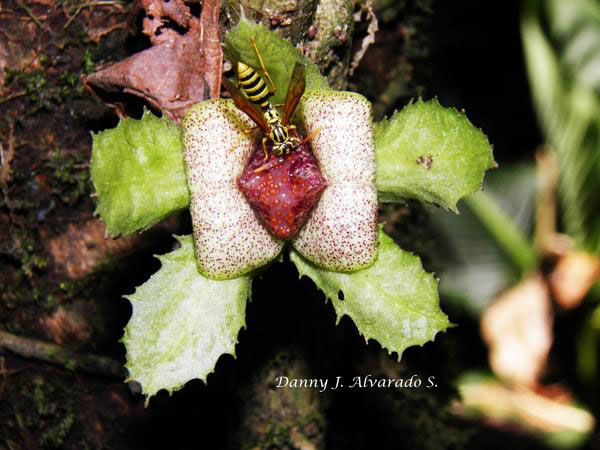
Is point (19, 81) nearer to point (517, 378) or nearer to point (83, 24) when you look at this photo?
point (83, 24)

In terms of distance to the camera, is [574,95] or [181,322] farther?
[574,95]

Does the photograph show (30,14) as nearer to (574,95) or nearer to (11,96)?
(11,96)

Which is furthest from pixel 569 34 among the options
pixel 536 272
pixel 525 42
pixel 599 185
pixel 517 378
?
pixel 517 378

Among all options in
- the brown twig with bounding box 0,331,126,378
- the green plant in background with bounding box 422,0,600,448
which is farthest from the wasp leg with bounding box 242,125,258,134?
the green plant in background with bounding box 422,0,600,448

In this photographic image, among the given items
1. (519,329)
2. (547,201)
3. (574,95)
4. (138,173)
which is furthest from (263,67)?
(519,329)

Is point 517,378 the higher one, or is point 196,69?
point 196,69

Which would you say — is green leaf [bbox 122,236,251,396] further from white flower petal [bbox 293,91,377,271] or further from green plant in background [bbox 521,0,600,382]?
green plant in background [bbox 521,0,600,382]
